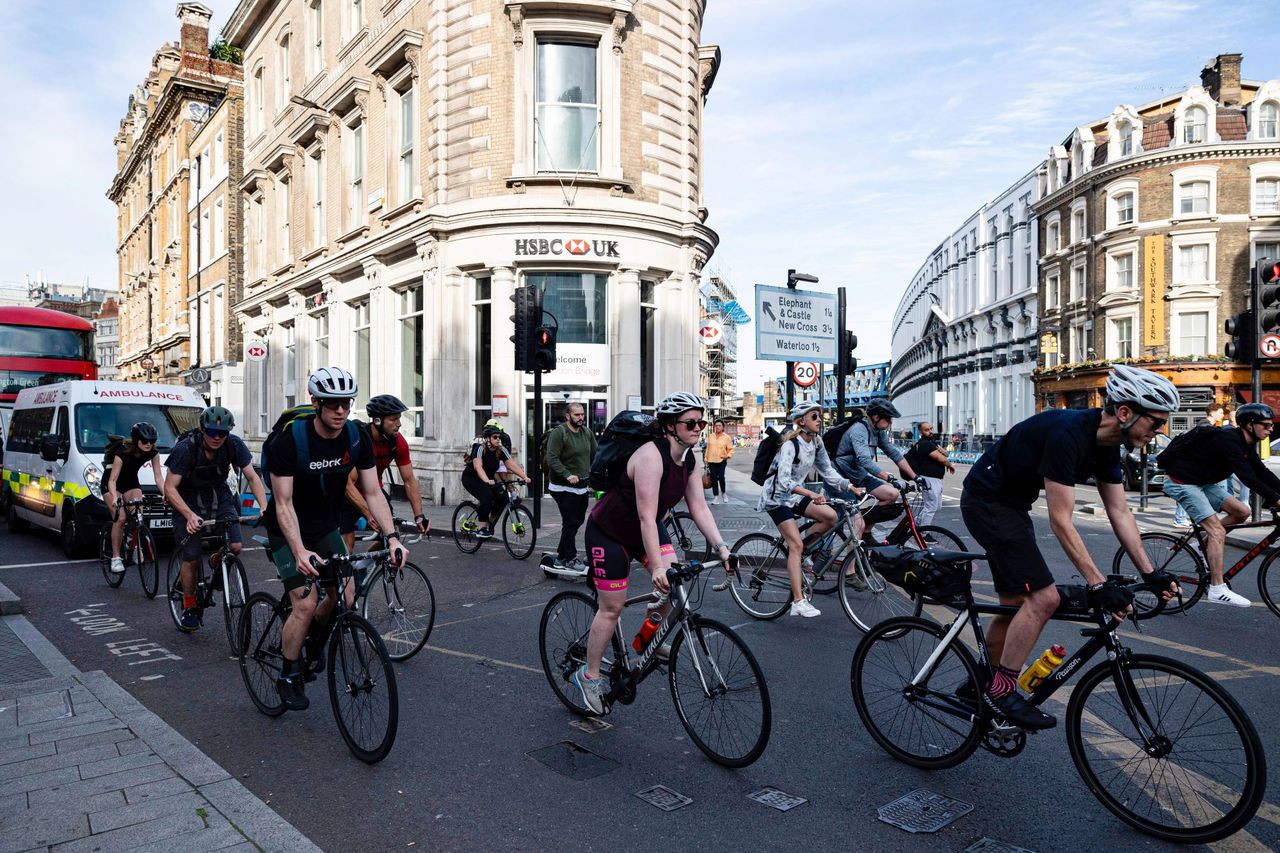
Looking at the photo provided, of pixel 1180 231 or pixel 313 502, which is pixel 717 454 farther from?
pixel 1180 231

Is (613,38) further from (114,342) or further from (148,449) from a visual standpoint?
(114,342)

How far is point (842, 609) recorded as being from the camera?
7.41 m

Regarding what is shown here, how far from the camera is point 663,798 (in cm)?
381

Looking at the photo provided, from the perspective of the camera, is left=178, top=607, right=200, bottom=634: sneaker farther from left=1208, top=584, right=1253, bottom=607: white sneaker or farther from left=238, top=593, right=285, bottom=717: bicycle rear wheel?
left=1208, top=584, right=1253, bottom=607: white sneaker

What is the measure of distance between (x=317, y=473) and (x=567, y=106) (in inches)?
584

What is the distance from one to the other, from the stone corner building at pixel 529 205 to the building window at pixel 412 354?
5cm

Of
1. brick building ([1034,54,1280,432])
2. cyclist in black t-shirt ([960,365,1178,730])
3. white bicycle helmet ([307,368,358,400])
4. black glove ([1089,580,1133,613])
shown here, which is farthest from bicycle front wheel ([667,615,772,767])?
brick building ([1034,54,1280,432])

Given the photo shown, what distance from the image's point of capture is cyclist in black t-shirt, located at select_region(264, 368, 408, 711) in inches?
175

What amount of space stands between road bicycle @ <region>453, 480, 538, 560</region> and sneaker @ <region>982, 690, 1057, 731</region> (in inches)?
290

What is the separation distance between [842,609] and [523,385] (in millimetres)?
11523

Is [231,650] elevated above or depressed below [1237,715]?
below

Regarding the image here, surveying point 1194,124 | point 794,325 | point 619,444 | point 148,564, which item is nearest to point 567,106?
point 794,325

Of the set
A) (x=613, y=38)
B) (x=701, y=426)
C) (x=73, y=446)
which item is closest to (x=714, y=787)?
(x=701, y=426)

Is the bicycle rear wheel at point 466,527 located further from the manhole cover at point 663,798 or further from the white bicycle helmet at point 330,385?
the manhole cover at point 663,798
